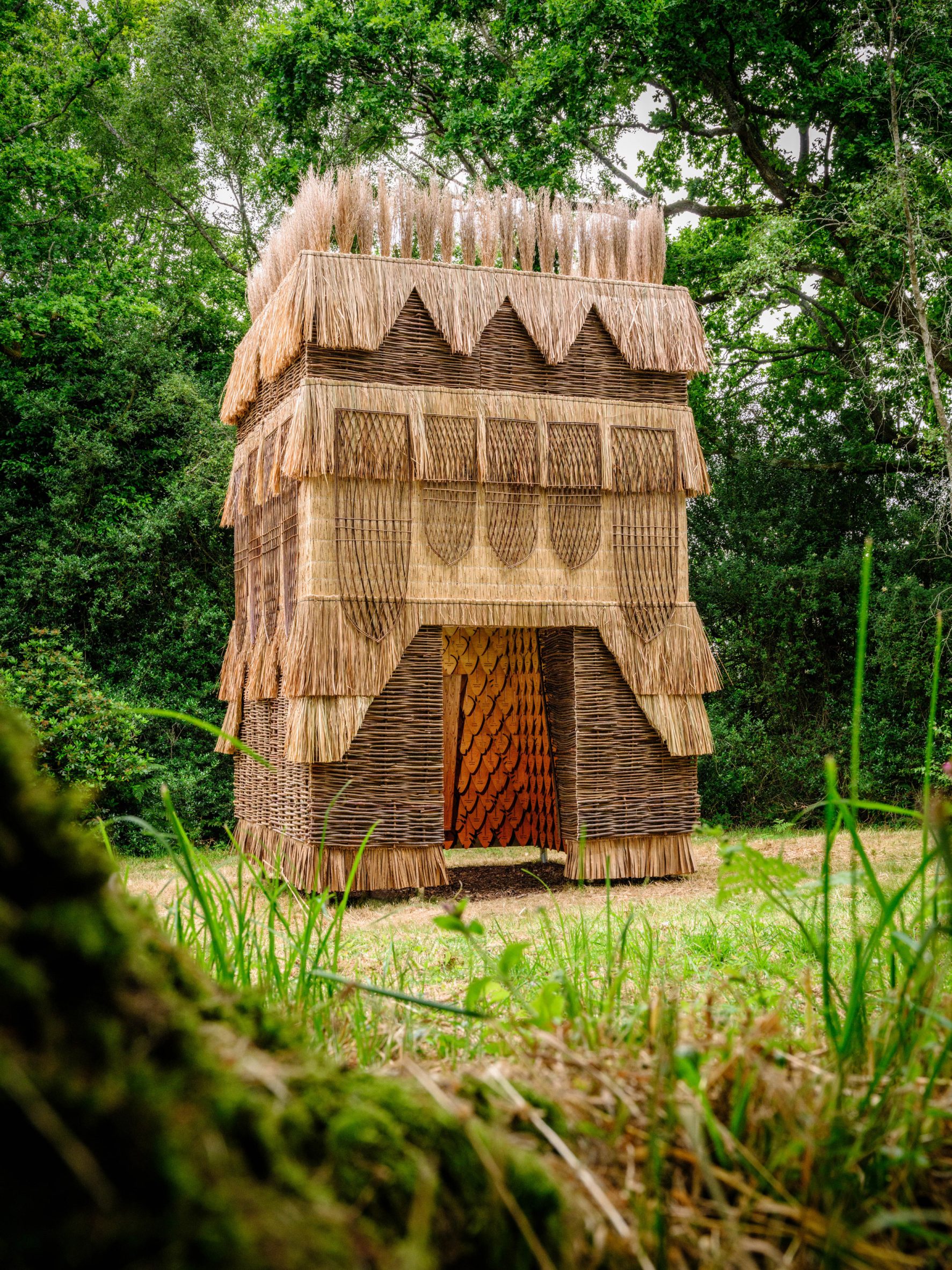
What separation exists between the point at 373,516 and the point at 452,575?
0.67 metres

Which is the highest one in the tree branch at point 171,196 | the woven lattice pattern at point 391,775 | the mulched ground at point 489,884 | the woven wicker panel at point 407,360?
the tree branch at point 171,196

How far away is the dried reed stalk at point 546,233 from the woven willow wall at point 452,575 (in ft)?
1.01

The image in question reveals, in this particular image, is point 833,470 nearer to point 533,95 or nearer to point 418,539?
point 533,95

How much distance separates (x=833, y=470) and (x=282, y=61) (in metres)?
7.97

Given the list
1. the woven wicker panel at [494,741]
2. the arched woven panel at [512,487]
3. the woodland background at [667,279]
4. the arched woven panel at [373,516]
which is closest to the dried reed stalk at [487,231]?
the arched woven panel at [512,487]

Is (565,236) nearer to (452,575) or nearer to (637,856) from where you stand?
(452,575)

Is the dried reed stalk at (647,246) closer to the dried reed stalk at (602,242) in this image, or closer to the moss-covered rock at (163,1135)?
the dried reed stalk at (602,242)

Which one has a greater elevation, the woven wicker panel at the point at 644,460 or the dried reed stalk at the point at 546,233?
the dried reed stalk at the point at 546,233

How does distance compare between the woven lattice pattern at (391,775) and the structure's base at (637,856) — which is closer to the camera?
the woven lattice pattern at (391,775)

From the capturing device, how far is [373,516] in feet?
21.7

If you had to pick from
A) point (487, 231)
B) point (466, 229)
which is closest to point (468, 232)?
point (466, 229)

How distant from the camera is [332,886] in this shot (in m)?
6.43

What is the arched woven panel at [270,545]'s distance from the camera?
7.23 metres

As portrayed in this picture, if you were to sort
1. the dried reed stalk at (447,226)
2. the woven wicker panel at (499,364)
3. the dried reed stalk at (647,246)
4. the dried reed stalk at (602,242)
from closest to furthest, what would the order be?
the woven wicker panel at (499,364)
the dried reed stalk at (447,226)
the dried reed stalk at (602,242)
the dried reed stalk at (647,246)
